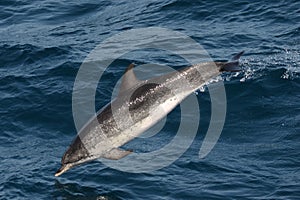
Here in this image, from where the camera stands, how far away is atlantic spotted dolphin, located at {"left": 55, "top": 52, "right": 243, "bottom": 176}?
1510 centimetres

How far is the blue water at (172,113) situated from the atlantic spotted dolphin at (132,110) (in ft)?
5.11

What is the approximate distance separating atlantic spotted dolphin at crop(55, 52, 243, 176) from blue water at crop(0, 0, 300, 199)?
1.56m

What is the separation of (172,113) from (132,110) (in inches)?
239

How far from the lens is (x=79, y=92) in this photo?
23047 mm

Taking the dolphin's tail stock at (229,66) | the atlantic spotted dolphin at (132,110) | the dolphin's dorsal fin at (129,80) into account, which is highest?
the dolphin's tail stock at (229,66)

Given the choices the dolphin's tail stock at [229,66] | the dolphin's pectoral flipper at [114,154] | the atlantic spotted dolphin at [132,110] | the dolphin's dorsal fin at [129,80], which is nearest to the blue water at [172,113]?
the dolphin's pectoral flipper at [114,154]

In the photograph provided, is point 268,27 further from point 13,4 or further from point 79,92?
point 13,4

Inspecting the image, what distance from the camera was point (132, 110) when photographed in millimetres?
15172

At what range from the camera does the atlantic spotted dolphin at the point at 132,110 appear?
1510 centimetres

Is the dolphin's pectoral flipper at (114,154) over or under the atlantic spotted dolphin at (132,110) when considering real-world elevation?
under

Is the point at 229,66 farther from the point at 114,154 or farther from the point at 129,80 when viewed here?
the point at 114,154

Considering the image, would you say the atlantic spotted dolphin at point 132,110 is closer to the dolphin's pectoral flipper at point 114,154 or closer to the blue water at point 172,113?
the dolphin's pectoral flipper at point 114,154

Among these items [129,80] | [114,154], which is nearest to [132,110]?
[129,80]

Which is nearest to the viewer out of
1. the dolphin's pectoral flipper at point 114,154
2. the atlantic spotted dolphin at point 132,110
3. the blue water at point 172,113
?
the atlantic spotted dolphin at point 132,110
